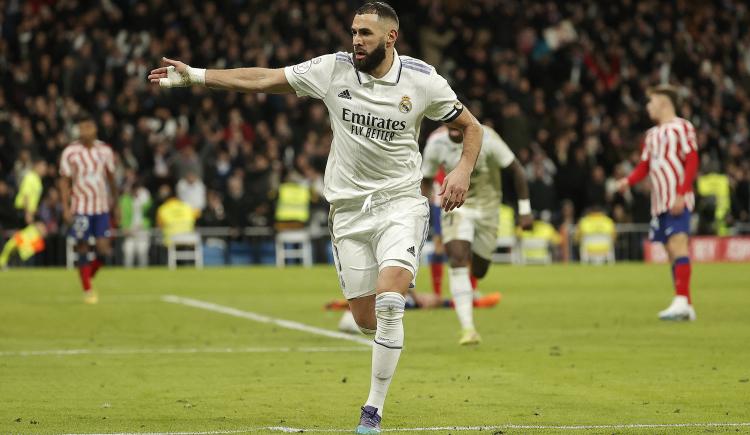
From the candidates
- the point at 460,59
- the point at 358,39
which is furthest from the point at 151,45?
the point at 358,39

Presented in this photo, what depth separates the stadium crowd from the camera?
3030cm

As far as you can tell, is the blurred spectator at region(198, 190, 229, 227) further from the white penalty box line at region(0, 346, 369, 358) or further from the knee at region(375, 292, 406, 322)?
the knee at region(375, 292, 406, 322)

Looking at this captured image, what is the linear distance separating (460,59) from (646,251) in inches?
264

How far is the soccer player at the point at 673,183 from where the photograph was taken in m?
15.9

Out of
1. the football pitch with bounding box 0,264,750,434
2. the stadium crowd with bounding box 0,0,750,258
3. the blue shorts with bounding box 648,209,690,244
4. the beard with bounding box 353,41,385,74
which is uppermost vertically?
the stadium crowd with bounding box 0,0,750,258

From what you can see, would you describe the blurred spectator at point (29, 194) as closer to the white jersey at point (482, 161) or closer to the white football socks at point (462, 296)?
the white jersey at point (482, 161)

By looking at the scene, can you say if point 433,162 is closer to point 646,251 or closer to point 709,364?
point 709,364

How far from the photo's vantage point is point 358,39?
8195 mm

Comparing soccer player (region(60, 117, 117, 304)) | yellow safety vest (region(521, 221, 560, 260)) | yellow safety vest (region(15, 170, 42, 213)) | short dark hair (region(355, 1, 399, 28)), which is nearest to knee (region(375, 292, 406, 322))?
short dark hair (region(355, 1, 399, 28))

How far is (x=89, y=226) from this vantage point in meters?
19.3

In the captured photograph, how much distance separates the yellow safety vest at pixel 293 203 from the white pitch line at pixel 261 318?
9597 millimetres

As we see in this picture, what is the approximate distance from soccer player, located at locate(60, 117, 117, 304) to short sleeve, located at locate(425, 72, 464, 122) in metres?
11.2

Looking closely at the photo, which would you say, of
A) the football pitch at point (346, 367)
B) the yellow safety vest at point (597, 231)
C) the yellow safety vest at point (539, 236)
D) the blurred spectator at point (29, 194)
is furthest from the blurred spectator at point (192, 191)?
the football pitch at point (346, 367)

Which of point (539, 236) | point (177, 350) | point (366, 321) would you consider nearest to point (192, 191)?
point (539, 236)
